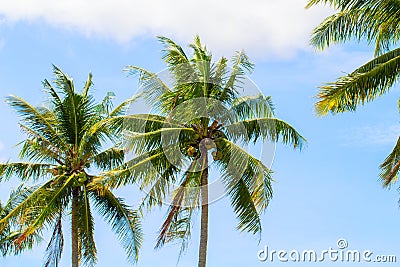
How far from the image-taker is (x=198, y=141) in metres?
21.8

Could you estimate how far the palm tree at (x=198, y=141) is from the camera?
21.3 metres

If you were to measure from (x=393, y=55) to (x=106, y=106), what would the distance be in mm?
→ 11576

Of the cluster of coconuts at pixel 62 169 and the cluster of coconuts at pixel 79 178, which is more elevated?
the cluster of coconuts at pixel 62 169

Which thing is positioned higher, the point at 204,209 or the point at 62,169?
the point at 62,169

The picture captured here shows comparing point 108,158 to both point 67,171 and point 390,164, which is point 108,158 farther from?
point 390,164

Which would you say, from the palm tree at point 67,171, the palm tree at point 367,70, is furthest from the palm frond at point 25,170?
the palm tree at point 367,70

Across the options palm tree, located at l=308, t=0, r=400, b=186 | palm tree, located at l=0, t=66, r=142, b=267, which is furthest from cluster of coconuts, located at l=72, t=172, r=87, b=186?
palm tree, located at l=308, t=0, r=400, b=186

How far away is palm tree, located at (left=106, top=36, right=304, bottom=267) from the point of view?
70.0 ft

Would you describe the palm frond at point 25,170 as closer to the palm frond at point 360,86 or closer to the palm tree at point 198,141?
the palm tree at point 198,141

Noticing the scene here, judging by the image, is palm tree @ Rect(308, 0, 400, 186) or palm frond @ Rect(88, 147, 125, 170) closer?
palm tree @ Rect(308, 0, 400, 186)

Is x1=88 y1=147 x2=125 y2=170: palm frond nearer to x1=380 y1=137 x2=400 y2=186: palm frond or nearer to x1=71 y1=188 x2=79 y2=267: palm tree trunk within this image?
x1=71 y1=188 x2=79 y2=267: palm tree trunk

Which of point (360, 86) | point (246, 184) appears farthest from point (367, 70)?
point (246, 184)

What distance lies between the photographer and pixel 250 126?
2200 cm

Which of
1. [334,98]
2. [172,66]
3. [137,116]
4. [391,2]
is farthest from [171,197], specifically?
[391,2]
